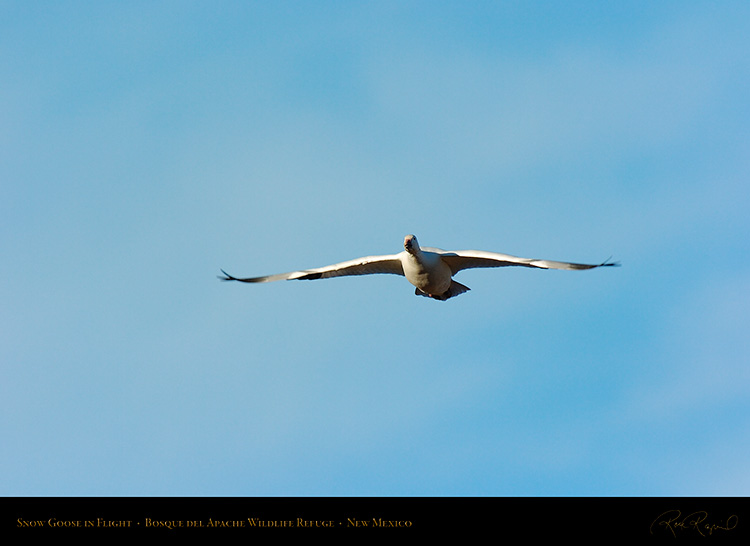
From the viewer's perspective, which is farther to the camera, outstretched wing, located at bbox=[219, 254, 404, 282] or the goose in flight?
outstretched wing, located at bbox=[219, 254, 404, 282]

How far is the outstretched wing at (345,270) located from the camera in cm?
3250
